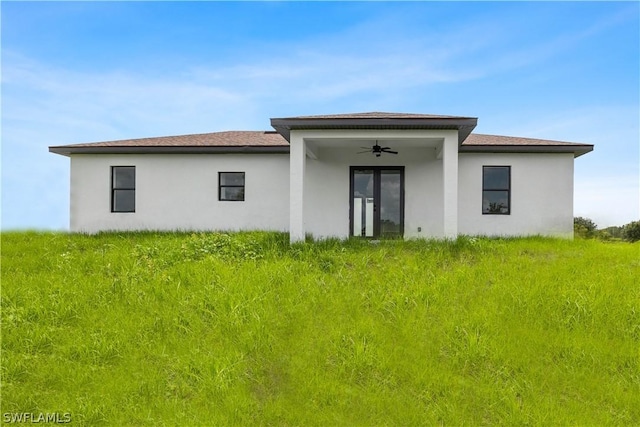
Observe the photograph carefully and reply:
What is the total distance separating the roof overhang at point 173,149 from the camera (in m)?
13.6

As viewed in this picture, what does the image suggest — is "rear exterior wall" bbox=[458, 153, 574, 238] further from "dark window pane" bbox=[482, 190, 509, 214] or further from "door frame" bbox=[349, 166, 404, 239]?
"door frame" bbox=[349, 166, 404, 239]

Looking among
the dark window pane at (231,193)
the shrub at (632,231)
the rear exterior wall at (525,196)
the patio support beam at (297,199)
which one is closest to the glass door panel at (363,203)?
the rear exterior wall at (525,196)

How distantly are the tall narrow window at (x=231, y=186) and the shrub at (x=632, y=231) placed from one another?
89.4 ft

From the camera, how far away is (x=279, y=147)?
44.3ft

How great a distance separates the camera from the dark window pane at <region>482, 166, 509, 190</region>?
13.6 metres

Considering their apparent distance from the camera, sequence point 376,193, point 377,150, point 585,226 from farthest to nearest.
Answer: point 585,226, point 376,193, point 377,150

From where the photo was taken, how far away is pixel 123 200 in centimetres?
1423

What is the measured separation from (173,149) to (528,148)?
1146 centimetres

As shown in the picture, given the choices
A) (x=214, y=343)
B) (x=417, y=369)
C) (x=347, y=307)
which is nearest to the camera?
(x=417, y=369)

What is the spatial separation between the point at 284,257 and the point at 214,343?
356cm

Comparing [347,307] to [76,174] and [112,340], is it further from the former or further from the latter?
[76,174]

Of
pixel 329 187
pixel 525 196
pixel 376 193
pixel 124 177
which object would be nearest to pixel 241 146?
pixel 329 187

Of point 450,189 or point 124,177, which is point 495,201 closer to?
point 450,189

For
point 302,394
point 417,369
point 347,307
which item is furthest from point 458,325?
point 302,394
